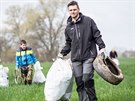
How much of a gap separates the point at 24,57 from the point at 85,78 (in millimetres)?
5877

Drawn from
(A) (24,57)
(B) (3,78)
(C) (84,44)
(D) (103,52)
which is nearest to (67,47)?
(C) (84,44)

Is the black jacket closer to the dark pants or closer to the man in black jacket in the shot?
the man in black jacket

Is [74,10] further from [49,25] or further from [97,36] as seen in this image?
[49,25]

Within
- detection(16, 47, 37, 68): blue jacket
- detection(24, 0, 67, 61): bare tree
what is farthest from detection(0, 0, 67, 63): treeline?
detection(16, 47, 37, 68): blue jacket

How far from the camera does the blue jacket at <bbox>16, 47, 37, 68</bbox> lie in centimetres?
1308

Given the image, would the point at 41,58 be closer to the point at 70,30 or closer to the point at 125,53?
the point at 125,53

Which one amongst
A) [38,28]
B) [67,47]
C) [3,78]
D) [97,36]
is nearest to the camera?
[97,36]

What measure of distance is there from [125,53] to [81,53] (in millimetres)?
109899

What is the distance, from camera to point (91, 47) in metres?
7.57

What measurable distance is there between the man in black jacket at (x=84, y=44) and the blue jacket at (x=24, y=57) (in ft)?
18.3

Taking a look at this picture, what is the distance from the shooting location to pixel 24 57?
13.1 meters

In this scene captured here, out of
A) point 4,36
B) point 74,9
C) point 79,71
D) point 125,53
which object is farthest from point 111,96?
point 125,53

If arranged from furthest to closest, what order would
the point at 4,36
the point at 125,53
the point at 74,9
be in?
the point at 125,53, the point at 4,36, the point at 74,9

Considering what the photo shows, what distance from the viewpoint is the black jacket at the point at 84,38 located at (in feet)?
24.6
